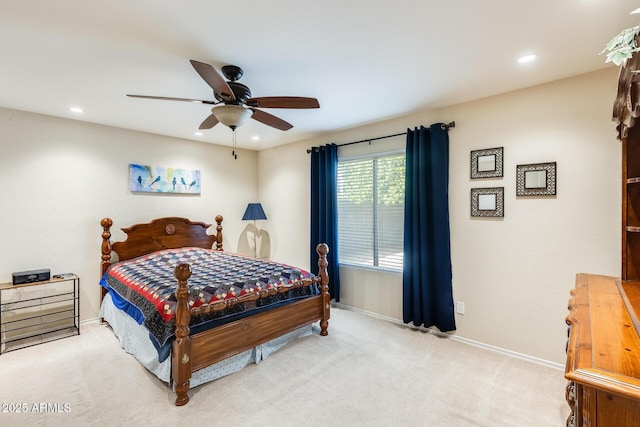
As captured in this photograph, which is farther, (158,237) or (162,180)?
(162,180)

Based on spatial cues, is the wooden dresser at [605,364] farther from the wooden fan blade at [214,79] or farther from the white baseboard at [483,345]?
the wooden fan blade at [214,79]

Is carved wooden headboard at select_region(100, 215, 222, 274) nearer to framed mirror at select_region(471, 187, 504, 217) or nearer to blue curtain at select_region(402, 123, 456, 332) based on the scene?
blue curtain at select_region(402, 123, 456, 332)

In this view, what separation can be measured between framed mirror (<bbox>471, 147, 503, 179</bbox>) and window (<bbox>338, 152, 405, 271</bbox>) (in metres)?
0.85

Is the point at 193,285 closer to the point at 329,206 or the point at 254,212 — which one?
the point at 329,206

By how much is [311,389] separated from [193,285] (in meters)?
1.35

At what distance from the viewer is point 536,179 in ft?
8.95

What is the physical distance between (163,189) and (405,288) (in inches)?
144

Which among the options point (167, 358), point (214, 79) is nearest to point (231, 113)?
point (214, 79)

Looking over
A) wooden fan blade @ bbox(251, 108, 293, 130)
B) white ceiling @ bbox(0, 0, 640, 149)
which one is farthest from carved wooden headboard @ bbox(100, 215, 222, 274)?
wooden fan blade @ bbox(251, 108, 293, 130)

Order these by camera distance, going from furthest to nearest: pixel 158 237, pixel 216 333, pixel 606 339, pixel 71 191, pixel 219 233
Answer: pixel 219 233, pixel 158 237, pixel 71 191, pixel 216 333, pixel 606 339

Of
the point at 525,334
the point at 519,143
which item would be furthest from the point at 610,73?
the point at 525,334

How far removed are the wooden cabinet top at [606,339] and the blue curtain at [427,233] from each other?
1536 mm

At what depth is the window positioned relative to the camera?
3775mm

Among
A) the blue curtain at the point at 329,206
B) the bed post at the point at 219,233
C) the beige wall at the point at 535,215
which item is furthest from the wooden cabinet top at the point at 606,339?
the bed post at the point at 219,233
